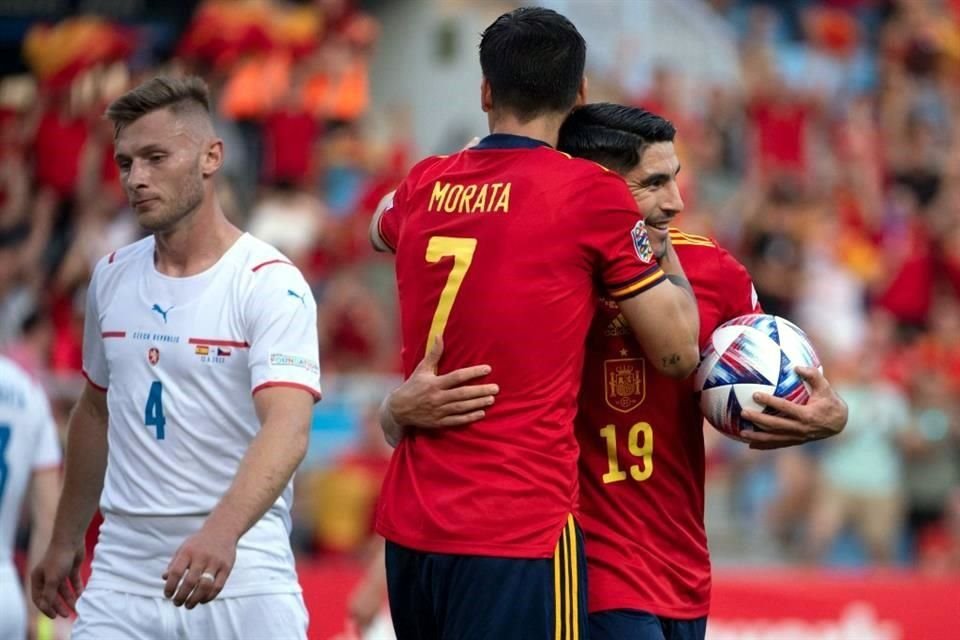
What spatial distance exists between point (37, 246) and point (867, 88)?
399 inches

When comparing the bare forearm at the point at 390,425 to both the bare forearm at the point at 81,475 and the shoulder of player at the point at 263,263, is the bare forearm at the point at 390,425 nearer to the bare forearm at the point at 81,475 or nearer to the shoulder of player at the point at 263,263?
the shoulder of player at the point at 263,263

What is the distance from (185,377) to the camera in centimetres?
597

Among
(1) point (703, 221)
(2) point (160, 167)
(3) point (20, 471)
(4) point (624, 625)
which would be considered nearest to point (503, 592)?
(4) point (624, 625)

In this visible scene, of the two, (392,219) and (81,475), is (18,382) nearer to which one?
(81,475)

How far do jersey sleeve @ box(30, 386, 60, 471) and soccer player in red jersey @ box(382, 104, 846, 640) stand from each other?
274 centimetres

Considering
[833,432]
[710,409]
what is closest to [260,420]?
[710,409]

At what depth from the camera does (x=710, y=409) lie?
5625mm

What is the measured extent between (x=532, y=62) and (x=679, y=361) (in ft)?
3.21

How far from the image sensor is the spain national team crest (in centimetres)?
563

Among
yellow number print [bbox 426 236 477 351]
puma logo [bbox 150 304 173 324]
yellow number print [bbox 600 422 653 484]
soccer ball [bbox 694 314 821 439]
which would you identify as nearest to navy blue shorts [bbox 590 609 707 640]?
yellow number print [bbox 600 422 653 484]

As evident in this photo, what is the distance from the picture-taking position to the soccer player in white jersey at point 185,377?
5867mm

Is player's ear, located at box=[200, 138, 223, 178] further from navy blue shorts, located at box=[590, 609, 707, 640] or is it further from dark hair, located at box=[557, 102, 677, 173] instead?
navy blue shorts, located at box=[590, 609, 707, 640]

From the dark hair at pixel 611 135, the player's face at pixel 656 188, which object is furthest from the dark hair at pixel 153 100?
the player's face at pixel 656 188

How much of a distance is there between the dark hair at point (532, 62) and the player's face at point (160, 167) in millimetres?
1249
